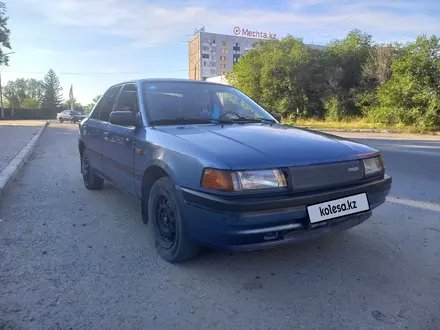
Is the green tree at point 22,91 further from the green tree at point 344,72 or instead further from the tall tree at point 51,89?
the green tree at point 344,72

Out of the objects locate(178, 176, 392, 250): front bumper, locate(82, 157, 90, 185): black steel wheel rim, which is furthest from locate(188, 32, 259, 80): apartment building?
locate(178, 176, 392, 250): front bumper

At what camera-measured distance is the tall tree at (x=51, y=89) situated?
250 ft

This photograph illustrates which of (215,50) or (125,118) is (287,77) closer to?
(125,118)

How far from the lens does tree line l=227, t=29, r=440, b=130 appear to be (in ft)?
66.8

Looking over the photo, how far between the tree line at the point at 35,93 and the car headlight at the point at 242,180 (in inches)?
3079

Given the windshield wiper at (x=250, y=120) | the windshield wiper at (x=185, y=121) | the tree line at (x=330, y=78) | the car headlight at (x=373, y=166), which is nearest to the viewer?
the car headlight at (x=373, y=166)

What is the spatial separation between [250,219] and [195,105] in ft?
5.63

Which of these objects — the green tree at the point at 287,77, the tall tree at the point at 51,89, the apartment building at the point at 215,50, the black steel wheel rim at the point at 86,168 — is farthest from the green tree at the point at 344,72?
the tall tree at the point at 51,89

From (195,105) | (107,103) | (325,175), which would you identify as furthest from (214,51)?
(325,175)

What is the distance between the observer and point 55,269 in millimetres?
2670

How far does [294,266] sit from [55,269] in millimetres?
1903

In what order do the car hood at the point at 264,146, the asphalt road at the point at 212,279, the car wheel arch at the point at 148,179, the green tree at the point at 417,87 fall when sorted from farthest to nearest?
the green tree at the point at 417,87 → the car wheel arch at the point at 148,179 → the car hood at the point at 264,146 → the asphalt road at the point at 212,279

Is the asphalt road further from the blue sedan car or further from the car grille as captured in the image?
the car grille

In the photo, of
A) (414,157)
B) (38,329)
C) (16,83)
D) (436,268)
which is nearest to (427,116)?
(414,157)
